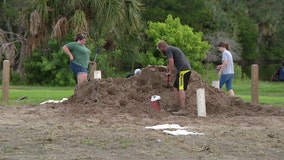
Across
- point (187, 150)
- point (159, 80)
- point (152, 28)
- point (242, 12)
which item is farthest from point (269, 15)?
point (187, 150)

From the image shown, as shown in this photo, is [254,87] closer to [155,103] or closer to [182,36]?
[155,103]

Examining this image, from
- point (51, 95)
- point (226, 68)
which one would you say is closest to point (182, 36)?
point (51, 95)

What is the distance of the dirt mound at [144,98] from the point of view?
12.9 metres

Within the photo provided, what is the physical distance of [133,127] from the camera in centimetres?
1084

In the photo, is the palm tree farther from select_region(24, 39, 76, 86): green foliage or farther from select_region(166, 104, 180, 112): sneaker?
select_region(166, 104, 180, 112): sneaker

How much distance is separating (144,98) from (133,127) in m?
2.71

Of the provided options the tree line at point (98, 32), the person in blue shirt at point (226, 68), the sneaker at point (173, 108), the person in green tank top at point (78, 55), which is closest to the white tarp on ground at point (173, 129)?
the sneaker at point (173, 108)

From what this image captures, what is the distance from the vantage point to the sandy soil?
8.19m

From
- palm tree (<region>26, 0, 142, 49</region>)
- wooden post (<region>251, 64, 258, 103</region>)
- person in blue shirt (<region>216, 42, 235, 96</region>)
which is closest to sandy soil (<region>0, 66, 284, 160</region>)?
person in blue shirt (<region>216, 42, 235, 96</region>)

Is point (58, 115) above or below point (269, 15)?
below

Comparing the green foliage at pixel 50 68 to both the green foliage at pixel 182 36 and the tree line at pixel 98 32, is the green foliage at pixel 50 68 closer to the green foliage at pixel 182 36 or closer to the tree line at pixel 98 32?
the tree line at pixel 98 32

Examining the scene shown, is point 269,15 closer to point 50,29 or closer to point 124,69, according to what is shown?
point 124,69

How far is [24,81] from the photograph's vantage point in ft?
106

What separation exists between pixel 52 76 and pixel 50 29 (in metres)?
2.52
